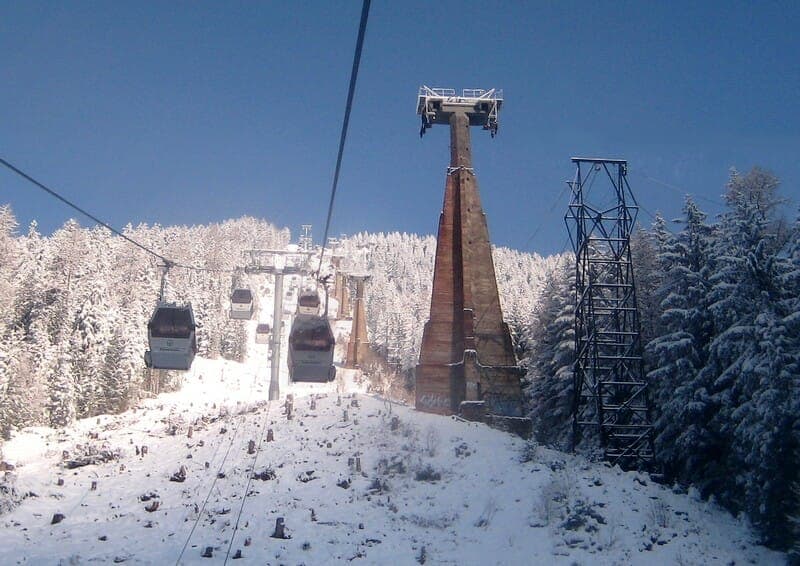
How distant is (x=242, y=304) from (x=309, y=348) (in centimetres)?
1554

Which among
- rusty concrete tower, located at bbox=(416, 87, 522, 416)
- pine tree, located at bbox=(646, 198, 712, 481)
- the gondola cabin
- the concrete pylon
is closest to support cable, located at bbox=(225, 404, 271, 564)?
the gondola cabin

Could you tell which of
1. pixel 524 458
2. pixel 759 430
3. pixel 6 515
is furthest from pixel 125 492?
pixel 759 430

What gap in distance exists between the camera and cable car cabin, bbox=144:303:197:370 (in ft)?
68.4

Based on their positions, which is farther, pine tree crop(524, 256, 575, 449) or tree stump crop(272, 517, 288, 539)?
pine tree crop(524, 256, 575, 449)

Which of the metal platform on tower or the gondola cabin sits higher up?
the metal platform on tower

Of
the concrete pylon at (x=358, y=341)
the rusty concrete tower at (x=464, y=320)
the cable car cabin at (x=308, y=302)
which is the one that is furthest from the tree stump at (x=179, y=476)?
the concrete pylon at (x=358, y=341)

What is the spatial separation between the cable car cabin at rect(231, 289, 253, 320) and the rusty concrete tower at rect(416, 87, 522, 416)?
396 inches

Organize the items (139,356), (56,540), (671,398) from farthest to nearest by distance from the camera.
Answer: (139,356) → (671,398) → (56,540)

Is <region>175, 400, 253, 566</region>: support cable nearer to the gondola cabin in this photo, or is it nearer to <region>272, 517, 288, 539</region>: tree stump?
<region>272, 517, 288, 539</region>: tree stump

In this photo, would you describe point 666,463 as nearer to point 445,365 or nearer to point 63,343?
point 445,365

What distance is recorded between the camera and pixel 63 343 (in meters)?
54.5

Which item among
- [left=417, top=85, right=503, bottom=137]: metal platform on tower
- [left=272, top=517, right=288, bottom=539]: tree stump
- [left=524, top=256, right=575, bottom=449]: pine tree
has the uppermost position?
[left=417, top=85, right=503, bottom=137]: metal platform on tower

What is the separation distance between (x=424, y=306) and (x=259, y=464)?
92.6 meters

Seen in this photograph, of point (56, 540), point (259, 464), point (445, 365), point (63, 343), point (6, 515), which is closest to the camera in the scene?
point (56, 540)
